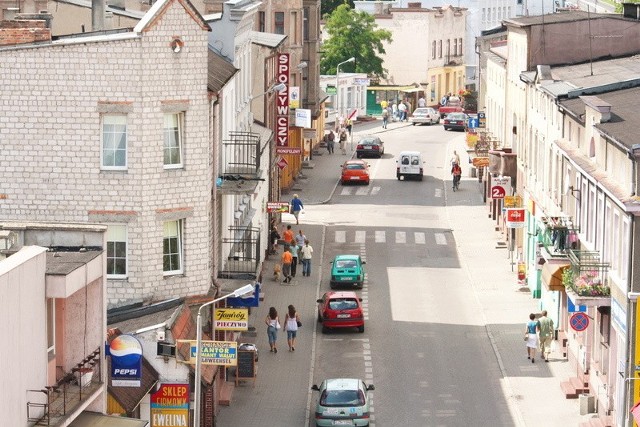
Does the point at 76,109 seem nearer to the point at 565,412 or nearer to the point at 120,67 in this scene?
the point at 120,67

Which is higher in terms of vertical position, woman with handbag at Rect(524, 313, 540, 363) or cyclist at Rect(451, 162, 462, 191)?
cyclist at Rect(451, 162, 462, 191)

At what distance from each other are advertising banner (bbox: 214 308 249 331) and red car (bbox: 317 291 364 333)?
9915 millimetres

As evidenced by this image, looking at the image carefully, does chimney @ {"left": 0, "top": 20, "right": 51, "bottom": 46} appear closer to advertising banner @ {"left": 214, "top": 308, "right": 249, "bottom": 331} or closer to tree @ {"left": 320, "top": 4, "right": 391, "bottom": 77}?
advertising banner @ {"left": 214, "top": 308, "right": 249, "bottom": 331}

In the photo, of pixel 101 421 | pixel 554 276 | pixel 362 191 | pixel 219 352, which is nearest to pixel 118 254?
pixel 219 352

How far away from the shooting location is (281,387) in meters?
47.3

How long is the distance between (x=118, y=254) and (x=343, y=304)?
1482 cm

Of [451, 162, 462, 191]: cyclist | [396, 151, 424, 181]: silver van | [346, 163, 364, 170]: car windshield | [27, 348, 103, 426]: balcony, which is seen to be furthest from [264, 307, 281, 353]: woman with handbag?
[396, 151, 424, 181]: silver van

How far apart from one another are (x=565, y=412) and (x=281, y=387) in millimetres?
8455

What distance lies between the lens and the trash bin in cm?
4353

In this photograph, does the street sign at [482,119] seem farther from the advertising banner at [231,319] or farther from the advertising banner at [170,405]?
the advertising banner at [170,405]

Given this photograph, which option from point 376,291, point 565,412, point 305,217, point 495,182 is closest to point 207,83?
point 565,412

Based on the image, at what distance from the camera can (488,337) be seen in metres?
53.4

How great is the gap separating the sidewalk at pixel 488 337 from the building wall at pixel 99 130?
21.2 ft

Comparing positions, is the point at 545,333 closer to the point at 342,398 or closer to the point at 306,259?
the point at 342,398
